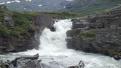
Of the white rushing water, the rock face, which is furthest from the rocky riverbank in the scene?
the rock face

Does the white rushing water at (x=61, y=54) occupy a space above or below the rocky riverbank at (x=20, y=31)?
below

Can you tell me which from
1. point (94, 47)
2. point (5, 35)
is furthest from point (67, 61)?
point (5, 35)

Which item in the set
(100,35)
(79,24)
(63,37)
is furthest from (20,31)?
(100,35)

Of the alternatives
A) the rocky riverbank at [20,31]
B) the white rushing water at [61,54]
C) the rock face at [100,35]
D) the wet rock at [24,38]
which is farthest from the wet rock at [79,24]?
the wet rock at [24,38]

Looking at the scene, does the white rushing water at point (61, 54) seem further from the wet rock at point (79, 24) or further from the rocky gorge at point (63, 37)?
the wet rock at point (79, 24)

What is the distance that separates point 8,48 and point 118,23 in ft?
91.8

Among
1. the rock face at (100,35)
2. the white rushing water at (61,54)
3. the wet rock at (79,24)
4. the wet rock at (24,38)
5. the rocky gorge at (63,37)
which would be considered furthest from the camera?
the wet rock at (79,24)

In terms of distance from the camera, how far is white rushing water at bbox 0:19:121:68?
2776 inches

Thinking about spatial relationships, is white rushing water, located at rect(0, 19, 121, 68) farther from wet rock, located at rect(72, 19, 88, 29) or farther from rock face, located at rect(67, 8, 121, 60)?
wet rock, located at rect(72, 19, 88, 29)

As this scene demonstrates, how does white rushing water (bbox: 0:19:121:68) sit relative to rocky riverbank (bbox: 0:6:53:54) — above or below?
below

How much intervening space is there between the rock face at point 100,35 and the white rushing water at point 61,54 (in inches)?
103

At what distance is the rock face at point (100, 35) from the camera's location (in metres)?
86.7

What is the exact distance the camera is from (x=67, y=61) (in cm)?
7294

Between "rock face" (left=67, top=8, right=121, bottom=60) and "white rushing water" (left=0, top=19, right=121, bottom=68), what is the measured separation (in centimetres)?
263
